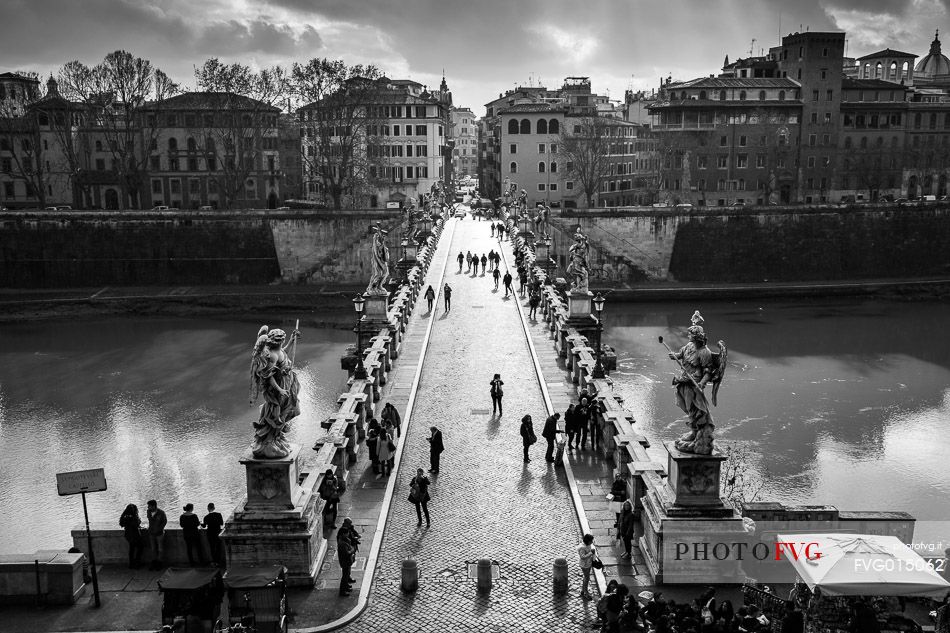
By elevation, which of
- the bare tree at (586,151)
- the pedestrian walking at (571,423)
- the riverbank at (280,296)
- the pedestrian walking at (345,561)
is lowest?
the riverbank at (280,296)

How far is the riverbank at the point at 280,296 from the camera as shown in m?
52.2

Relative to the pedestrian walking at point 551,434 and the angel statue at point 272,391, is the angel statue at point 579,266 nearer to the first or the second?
the pedestrian walking at point 551,434

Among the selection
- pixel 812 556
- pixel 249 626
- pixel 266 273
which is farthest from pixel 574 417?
pixel 266 273

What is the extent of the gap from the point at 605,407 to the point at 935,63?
108595 mm

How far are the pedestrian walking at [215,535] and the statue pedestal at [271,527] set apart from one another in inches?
31.4

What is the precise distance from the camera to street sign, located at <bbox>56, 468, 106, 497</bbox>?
13641mm

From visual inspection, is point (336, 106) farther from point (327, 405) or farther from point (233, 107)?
point (327, 405)

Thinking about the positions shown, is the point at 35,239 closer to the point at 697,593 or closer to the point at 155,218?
the point at 155,218

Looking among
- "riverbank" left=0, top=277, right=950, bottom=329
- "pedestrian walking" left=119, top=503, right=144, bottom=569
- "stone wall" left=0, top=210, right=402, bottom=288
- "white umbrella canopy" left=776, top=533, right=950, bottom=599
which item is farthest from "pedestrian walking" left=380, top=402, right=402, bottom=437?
"stone wall" left=0, top=210, right=402, bottom=288

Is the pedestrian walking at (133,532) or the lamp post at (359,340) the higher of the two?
the lamp post at (359,340)

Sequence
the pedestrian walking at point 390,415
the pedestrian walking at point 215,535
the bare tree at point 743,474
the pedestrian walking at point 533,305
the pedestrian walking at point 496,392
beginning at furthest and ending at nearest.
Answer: the pedestrian walking at point 533,305 → the pedestrian walking at point 496,392 → the bare tree at point 743,474 → the pedestrian walking at point 390,415 → the pedestrian walking at point 215,535

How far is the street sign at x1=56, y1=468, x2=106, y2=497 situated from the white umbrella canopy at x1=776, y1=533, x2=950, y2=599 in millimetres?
10297

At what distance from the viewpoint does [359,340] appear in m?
26.3

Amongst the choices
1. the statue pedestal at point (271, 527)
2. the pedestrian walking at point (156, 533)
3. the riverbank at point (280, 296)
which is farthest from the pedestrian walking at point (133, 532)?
the riverbank at point (280, 296)
